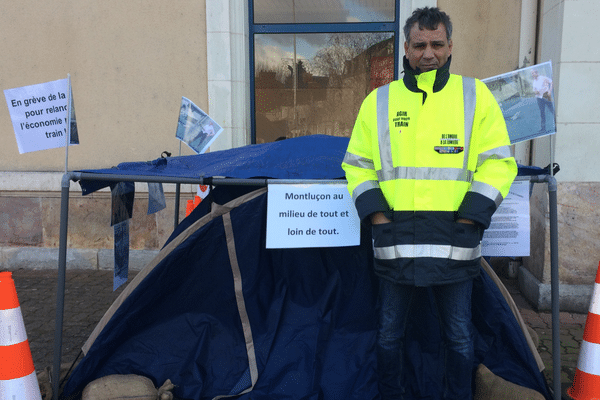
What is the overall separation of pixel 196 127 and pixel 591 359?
3.10m

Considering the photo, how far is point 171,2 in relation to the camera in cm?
529

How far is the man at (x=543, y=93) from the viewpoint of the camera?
8.38 ft

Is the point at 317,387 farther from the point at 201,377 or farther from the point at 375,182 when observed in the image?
the point at 375,182

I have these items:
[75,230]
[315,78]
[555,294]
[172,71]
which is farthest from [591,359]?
[75,230]

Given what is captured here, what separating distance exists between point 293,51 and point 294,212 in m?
3.71

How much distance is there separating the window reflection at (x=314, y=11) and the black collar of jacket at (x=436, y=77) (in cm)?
377

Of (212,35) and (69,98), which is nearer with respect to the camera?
(69,98)

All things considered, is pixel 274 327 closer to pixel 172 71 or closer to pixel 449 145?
pixel 449 145

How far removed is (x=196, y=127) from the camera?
3740mm

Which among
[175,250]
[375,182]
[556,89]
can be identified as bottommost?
[175,250]

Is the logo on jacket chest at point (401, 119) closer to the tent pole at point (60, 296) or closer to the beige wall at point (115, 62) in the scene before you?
the tent pole at point (60, 296)

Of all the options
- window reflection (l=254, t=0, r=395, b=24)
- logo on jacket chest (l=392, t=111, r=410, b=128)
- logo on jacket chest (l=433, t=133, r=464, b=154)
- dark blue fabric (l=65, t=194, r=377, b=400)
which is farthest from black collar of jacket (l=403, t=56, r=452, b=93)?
window reflection (l=254, t=0, r=395, b=24)

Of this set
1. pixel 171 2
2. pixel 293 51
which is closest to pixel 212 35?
pixel 171 2

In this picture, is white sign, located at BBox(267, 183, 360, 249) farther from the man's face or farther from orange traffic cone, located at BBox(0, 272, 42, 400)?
orange traffic cone, located at BBox(0, 272, 42, 400)
